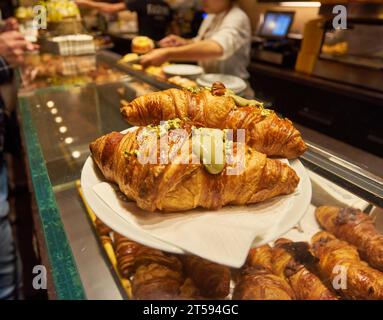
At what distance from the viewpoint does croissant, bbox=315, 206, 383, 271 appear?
2.64 feet

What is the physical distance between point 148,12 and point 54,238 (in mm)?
3914

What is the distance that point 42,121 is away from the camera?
1477mm

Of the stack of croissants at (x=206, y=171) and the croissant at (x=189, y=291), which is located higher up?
the stack of croissants at (x=206, y=171)

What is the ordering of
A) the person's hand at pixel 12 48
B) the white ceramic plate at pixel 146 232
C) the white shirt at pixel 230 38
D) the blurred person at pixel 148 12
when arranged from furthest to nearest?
the blurred person at pixel 148 12 < the white shirt at pixel 230 38 < the person's hand at pixel 12 48 < the white ceramic plate at pixel 146 232

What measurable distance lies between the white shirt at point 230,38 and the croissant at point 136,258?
7.97 feet

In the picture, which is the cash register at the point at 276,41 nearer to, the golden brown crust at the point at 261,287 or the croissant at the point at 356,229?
the croissant at the point at 356,229

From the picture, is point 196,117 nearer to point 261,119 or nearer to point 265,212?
point 261,119

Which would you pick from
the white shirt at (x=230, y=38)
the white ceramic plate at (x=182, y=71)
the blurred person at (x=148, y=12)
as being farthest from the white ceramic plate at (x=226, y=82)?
the blurred person at (x=148, y=12)

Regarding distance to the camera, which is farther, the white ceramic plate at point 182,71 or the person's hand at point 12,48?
the white ceramic plate at point 182,71

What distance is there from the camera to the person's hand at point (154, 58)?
89.2 inches

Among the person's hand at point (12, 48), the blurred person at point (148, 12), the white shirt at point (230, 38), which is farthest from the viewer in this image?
the blurred person at point (148, 12)

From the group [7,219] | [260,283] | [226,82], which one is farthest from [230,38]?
[260,283]

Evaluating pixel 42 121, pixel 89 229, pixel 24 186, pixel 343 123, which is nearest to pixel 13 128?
pixel 24 186

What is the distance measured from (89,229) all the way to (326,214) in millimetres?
694
